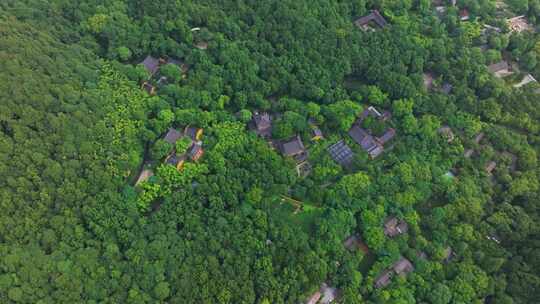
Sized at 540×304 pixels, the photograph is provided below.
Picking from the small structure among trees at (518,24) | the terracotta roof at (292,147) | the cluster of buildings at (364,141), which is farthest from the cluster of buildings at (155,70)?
the small structure among trees at (518,24)

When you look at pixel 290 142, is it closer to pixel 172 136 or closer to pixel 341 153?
pixel 341 153

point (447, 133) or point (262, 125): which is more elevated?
point (262, 125)

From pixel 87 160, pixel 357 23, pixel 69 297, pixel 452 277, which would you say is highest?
pixel 357 23

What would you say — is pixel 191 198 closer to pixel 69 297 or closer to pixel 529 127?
pixel 69 297

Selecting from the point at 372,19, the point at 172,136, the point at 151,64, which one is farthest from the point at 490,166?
the point at 151,64

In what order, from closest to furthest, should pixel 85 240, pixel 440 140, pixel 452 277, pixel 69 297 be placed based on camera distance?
pixel 69 297
pixel 85 240
pixel 452 277
pixel 440 140

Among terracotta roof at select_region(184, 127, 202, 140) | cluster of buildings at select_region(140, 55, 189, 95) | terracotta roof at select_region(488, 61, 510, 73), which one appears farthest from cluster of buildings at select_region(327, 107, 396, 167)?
cluster of buildings at select_region(140, 55, 189, 95)

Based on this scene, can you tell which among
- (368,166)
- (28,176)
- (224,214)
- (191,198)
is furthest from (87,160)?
(368,166)

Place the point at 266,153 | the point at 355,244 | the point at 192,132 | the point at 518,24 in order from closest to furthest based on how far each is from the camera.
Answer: the point at 355,244 < the point at 266,153 < the point at 192,132 < the point at 518,24

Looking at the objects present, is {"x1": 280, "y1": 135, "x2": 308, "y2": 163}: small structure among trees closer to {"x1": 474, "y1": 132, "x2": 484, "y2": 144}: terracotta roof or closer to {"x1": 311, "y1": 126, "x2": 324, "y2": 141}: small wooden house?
{"x1": 311, "y1": 126, "x2": 324, "y2": 141}: small wooden house
